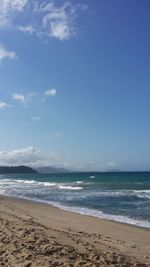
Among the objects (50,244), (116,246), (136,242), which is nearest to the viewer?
(50,244)

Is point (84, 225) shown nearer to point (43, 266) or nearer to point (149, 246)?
point (149, 246)

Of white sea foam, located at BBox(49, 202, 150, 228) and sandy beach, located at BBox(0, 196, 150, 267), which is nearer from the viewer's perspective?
sandy beach, located at BBox(0, 196, 150, 267)

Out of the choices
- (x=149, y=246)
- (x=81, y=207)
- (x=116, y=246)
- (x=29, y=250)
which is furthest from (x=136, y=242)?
(x=81, y=207)

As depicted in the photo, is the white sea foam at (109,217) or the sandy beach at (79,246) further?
the white sea foam at (109,217)

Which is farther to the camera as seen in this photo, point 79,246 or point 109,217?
point 109,217

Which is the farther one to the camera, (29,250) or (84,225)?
(84,225)

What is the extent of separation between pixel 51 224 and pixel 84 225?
138 cm

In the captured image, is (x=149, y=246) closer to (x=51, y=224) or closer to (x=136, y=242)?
(x=136, y=242)

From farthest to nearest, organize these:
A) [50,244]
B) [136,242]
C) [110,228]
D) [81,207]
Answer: [81,207] → [110,228] → [136,242] → [50,244]

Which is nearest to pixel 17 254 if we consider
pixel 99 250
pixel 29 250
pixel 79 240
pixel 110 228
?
pixel 29 250

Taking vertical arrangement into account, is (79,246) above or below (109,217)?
below

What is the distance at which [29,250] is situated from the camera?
28.3ft

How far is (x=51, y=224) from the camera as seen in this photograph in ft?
50.0

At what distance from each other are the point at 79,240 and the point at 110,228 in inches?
146
